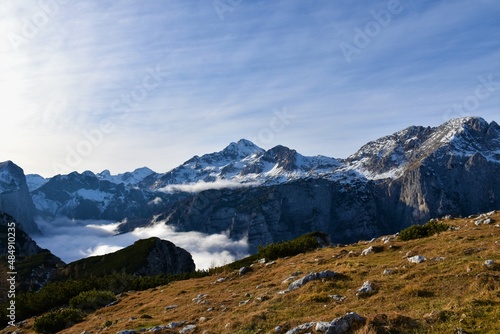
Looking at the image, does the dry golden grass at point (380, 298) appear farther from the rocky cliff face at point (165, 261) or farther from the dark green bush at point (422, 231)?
the rocky cliff face at point (165, 261)

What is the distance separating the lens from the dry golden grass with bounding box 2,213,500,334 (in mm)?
14227

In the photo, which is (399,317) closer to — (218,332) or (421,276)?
(421,276)

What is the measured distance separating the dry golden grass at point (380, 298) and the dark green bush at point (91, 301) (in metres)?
5.17

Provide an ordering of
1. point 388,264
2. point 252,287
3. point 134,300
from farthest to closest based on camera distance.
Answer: point 134,300 < point 252,287 < point 388,264

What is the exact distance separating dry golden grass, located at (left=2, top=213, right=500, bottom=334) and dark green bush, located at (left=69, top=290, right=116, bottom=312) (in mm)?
5170

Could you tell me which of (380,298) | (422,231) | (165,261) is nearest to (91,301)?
(380,298)

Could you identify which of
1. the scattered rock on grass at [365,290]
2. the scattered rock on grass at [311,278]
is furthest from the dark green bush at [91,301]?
the scattered rock on grass at [365,290]

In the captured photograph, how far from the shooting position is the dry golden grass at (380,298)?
46.7ft

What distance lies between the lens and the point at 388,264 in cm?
2439

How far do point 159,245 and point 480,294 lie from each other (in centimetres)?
9809

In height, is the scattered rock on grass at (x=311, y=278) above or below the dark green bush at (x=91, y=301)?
above

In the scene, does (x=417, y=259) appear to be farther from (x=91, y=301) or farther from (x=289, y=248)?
(x=91, y=301)

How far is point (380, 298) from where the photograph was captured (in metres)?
17.8

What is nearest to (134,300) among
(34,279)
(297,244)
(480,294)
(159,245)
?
(297,244)
